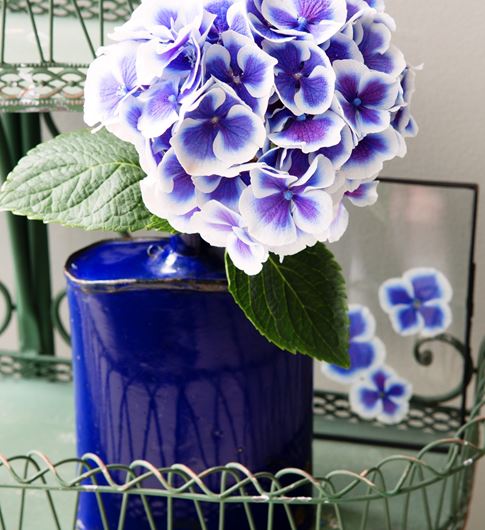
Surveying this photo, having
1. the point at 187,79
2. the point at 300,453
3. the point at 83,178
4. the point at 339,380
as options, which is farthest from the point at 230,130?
the point at 339,380

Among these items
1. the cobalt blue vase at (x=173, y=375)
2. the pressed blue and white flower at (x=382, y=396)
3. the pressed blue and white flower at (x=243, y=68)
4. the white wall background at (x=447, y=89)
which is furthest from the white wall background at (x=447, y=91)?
the pressed blue and white flower at (x=243, y=68)

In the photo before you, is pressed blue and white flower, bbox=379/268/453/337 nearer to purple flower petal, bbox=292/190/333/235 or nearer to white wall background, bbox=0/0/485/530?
white wall background, bbox=0/0/485/530

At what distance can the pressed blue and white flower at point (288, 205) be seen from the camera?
498 millimetres

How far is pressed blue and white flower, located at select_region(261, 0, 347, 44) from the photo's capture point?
19.7 inches

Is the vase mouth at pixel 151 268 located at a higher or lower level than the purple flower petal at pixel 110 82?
lower

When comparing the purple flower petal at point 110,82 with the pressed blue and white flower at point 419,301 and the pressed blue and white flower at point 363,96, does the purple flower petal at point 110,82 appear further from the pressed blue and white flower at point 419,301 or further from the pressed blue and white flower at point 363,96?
the pressed blue and white flower at point 419,301

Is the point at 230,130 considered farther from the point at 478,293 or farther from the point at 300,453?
the point at 478,293

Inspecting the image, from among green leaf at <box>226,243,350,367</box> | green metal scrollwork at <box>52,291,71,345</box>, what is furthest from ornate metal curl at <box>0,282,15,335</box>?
green leaf at <box>226,243,350,367</box>

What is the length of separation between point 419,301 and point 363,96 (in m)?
0.32

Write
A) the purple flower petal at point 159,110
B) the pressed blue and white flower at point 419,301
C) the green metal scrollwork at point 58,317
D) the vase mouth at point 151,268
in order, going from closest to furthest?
the purple flower petal at point 159,110
the vase mouth at point 151,268
the pressed blue and white flower at point 419,301
the green metal scrollwork at point 58,317

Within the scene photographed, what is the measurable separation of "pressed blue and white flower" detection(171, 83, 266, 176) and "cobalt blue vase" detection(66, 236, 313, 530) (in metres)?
Answer: 0.12

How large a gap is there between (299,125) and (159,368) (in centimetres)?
20

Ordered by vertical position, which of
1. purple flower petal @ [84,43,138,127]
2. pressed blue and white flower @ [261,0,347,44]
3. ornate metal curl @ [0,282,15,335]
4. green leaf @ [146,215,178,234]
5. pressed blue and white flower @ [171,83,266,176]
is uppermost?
pressed blue and white flower @ [261,0,347,44]

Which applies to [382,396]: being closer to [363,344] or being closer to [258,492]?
[363,344]
